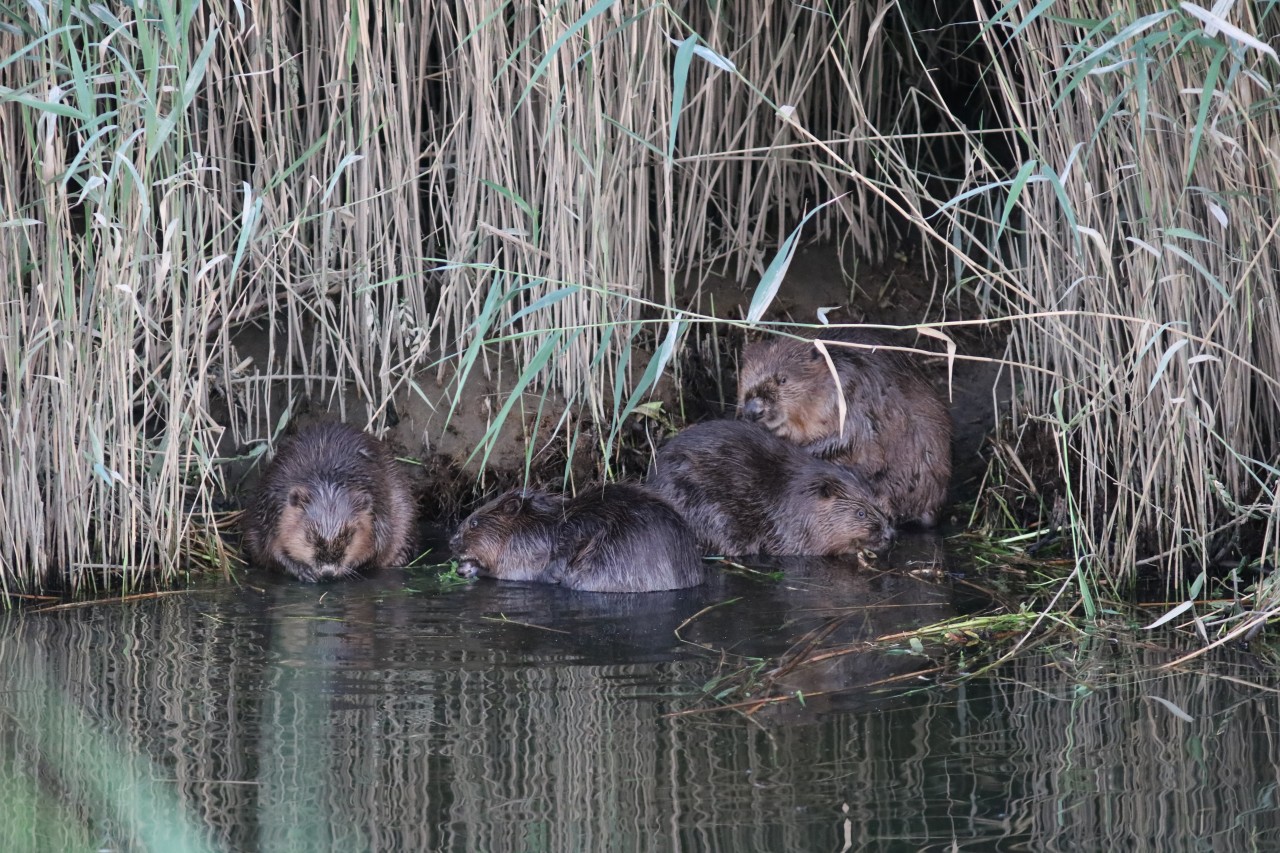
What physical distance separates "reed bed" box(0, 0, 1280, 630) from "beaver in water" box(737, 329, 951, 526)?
0.31 m

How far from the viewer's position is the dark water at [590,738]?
2.68 metres

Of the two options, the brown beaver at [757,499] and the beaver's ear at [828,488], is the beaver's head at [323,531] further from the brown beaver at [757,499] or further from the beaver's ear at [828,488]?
the beaver's ear at [828,488]

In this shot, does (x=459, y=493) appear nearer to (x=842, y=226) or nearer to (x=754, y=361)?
(x=754, y=361)

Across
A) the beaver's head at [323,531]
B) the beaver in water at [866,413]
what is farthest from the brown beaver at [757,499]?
the beaver's head at [323,531]

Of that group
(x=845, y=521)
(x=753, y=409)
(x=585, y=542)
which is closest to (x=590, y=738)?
(x=585, y=542)

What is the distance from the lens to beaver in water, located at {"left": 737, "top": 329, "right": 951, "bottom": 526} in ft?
16.4

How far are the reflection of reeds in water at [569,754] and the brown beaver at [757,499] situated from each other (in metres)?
1.06

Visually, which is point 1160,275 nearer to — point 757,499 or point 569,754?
point 757,499

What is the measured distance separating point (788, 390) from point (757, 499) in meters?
0.46

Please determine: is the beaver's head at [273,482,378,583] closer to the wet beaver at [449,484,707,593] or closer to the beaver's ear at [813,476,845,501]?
the wet beaver at [449,484,707,593]

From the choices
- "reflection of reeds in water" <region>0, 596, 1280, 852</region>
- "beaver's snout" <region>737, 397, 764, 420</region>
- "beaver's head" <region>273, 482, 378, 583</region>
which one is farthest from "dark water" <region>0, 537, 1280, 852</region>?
"beaver's snout" <region>737, 397, 764, 420</region>

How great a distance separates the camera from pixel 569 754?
3.03 metres

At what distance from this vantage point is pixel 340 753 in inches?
120

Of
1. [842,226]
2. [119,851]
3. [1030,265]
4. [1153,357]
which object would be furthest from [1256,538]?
[119,851]
